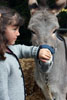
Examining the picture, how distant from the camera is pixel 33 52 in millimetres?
2092

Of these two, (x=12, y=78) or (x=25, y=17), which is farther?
(x=25, y=17)

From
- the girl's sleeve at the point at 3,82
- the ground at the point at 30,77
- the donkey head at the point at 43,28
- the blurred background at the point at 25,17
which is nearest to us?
the girl's sleeve at the point at 3,82

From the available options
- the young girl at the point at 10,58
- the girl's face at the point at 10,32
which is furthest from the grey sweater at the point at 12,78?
the girl's face at the point at 10,32

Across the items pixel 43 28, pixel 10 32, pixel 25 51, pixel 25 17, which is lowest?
pixel 25 17

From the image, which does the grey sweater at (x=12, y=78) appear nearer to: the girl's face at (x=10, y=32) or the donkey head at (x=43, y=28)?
the girl's face at (x=10, y=32)

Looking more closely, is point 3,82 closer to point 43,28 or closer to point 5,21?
point 5,21

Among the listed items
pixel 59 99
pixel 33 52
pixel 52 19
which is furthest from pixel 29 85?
pixel 33 52

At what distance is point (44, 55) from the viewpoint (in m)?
1.95

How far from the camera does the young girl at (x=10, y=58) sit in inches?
75.1

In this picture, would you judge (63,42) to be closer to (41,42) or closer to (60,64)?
(60,64)

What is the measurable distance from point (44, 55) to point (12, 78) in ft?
1.04

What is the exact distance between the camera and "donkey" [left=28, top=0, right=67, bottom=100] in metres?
3.36

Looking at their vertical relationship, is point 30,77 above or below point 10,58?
below

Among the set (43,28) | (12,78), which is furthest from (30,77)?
(12,78)
